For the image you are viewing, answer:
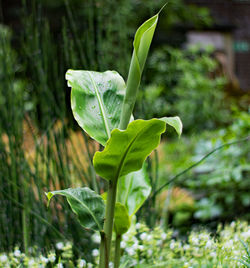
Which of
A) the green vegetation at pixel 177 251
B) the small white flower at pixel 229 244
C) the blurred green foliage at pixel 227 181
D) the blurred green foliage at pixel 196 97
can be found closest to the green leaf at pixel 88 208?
the green vegetation at pixel 177 251

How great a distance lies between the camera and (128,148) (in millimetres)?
766

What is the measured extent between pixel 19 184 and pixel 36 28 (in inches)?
21.0

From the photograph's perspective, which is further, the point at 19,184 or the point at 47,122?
the point at 47,122

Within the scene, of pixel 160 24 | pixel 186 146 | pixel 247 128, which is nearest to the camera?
pixel 247 128

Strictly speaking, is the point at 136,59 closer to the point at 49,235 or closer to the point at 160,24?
the point at 49,235

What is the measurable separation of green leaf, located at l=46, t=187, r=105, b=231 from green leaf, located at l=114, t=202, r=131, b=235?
0.12ft

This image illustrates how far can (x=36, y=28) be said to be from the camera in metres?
1.35

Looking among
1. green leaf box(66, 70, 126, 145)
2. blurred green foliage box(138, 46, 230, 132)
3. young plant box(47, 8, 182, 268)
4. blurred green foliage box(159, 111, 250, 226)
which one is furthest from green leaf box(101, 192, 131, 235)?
blurred green foliage box(138, 46, 230, 132)

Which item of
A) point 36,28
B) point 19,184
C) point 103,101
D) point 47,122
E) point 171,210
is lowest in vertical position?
point 171,210

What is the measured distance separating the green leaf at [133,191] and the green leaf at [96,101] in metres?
0.16

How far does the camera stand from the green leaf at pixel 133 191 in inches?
36.6

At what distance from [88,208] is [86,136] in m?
0.50

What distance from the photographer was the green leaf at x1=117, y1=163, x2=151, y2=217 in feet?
3.05

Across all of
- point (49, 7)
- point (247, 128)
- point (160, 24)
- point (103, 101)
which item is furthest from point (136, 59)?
point (160, 24)
